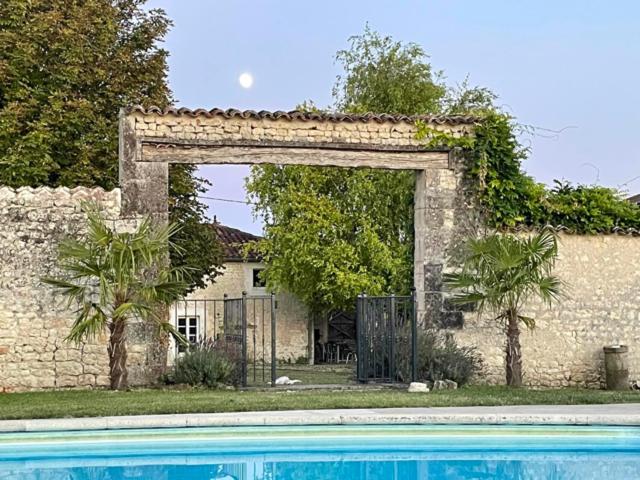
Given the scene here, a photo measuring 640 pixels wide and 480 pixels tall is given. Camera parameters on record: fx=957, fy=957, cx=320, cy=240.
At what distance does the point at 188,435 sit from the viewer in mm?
9734

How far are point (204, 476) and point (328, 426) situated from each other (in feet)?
7.32

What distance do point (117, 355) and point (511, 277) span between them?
6071 millimetres

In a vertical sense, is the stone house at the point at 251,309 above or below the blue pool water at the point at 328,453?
above

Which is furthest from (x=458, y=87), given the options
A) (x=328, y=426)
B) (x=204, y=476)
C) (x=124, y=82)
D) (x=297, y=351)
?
(x=204, y=476)

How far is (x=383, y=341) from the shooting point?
15.1m

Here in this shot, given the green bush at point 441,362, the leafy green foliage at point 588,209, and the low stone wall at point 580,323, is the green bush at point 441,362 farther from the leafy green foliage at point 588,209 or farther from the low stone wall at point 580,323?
the leafy green foliage at point 588,209

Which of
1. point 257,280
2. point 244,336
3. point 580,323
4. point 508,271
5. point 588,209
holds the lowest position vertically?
point 244,336

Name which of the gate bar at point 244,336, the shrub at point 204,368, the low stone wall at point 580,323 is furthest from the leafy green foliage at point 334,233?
the gate bar at point 244,336

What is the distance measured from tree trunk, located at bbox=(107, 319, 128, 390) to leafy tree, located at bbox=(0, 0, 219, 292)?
25.4 ft

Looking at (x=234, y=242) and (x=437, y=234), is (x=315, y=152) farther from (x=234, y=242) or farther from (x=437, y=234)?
(x=234, y=242)

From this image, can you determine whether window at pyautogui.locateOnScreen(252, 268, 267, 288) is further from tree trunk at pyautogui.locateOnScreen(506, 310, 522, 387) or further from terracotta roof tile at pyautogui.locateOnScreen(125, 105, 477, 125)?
tree trunk at pyautogui.locateOnScreen(506, 310, 522, 387)

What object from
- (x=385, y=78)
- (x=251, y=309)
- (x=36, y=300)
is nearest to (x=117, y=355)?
(x=36, y=300)

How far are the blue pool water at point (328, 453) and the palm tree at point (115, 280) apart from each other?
13.4 feet

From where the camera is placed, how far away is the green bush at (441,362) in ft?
48.7
